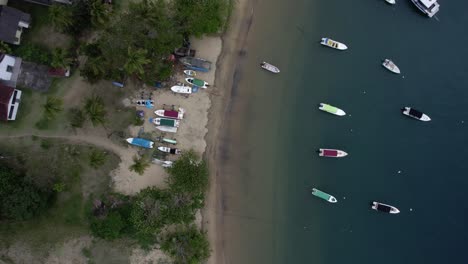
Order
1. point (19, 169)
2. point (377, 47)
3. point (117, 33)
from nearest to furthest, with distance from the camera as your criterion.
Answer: point (117, 33)
point (19, 169)
point (377, 47)

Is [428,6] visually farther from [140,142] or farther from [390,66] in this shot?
[140,142]

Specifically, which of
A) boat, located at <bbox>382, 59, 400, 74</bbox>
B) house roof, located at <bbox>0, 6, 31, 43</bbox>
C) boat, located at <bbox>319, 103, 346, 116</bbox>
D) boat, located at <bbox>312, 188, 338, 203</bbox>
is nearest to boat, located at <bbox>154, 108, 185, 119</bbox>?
boat, located at <bbox>319, 103, 346, 116</bbox>

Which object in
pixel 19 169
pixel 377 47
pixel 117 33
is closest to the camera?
pixel 117 33

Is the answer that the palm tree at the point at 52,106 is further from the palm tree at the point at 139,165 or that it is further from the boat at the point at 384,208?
the boat at the point at 384,208

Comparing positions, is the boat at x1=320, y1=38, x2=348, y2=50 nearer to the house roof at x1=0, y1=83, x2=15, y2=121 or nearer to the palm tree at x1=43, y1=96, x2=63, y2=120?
the palm tree at x1=43, y1=96, x2=63, y2=120

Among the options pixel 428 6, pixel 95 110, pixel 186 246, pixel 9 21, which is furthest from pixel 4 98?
pixel 428 6

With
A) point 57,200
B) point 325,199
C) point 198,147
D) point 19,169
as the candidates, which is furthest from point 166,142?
point 325,199

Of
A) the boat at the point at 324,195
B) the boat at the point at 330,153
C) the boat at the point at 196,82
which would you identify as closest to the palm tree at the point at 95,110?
the boat at the point at 196,82

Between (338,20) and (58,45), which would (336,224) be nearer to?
(338,20)
